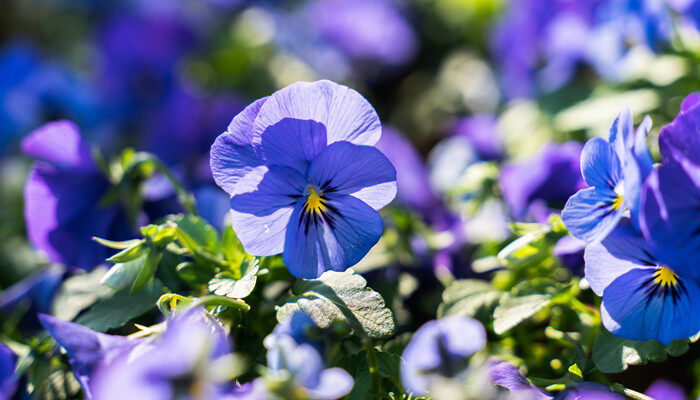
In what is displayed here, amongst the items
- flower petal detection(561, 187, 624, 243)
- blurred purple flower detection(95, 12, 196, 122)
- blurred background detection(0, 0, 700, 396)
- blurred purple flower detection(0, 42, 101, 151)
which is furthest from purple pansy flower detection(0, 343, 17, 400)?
blurred purple flower detection(95, 12, 196, 122)

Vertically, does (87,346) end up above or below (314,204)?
below

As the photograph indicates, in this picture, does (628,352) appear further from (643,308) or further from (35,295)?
(35,295)

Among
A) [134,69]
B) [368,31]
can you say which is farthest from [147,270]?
[368,31]

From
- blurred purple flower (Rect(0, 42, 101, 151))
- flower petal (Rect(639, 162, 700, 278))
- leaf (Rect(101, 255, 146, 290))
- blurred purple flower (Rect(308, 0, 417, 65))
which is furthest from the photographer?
blurred purple flower (Rect(308, 0, 417, 65))

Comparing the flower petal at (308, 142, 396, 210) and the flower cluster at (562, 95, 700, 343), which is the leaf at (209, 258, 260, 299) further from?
the flower cluster at (562, 95, 700, 343)

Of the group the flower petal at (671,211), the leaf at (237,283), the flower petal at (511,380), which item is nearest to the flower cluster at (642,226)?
the flower petal at (671,211)

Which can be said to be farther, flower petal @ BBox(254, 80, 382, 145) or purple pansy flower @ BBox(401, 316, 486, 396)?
flower petal @ BBox(254, 80, 382, 145)

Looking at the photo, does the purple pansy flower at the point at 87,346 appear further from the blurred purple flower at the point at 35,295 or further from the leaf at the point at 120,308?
the blurred purple flower at the point at 35,295
